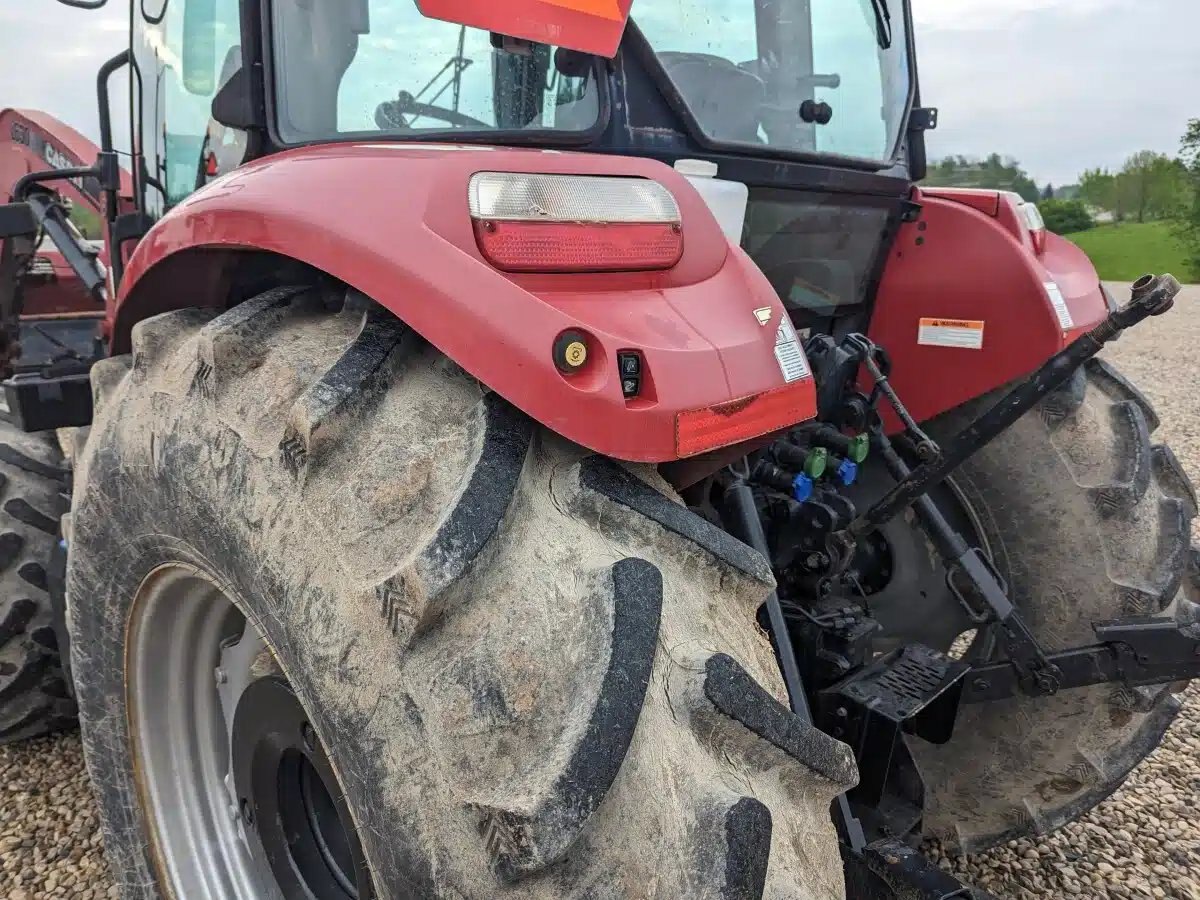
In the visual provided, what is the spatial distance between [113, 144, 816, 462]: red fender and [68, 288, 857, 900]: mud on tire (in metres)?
0.08

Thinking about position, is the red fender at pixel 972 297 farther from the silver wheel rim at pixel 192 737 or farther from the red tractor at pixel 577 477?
the silver wheel rim at pixel 192 737

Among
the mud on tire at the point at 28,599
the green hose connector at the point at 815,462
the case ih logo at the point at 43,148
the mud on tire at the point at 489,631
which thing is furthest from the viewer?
the case ih logo at the point at 43,148

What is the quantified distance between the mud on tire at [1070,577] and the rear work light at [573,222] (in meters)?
1.34

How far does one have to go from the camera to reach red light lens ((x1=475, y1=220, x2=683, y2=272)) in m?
1.10

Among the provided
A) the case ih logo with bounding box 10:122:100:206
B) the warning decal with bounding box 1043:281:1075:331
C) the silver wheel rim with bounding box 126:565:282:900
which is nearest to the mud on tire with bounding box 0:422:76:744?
the silver wheel rim with bounding box 126:565:282:900

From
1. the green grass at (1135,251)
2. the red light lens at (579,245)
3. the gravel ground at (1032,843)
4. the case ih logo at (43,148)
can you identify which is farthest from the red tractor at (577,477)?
the green grass at (1135,251)

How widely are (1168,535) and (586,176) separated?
5.39 ft

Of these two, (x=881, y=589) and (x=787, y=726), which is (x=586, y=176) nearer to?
(x=787, y=726)

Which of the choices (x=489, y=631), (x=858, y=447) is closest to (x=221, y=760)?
(x=489, y=631)

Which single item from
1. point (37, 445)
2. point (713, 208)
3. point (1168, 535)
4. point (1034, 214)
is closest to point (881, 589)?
point (1168, 535)

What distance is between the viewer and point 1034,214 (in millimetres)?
2396

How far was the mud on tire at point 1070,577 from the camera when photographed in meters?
2.08

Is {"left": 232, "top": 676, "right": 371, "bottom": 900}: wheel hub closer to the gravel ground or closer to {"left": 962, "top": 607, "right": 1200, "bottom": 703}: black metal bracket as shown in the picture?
the gravel ground

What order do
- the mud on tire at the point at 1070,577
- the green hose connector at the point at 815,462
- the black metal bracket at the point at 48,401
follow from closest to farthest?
the green hose connector at the point at 815,462
the mud on tire at the point at 1070,577
the black metal bracket at the point at 48,401
